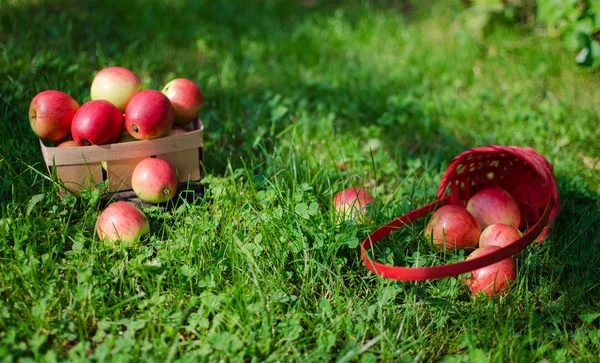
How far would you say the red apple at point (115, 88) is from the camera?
2711 millimetres

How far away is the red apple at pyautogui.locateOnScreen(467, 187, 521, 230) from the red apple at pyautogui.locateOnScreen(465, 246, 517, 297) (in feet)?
1.20

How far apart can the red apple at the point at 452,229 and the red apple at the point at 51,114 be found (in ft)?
5.78

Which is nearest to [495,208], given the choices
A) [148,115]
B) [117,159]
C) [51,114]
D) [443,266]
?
[443,266]

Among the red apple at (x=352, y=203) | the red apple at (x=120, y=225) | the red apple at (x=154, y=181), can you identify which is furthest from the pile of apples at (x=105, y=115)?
the red apple at (x=352, y=203)

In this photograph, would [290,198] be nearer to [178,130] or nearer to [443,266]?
[178,130]

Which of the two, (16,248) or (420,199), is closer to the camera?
(16,248)

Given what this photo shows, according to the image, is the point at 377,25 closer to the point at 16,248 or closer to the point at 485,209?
the point at 485,209

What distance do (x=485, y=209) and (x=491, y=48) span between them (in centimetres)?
233

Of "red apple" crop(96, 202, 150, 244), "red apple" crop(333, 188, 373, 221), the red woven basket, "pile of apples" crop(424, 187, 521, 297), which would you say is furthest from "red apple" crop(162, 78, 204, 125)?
"pile of apples" crop(424, 187, 521, 297)

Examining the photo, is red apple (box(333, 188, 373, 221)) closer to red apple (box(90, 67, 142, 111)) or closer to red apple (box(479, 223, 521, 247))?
red apple (box(479, 223, 521, 247))

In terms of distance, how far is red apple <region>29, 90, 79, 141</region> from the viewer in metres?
2.53

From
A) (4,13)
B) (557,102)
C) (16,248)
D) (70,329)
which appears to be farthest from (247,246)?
(4,13)

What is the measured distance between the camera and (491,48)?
4566mm

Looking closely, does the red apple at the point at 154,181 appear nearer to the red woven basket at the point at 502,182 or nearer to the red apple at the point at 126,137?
the red apple at the point at 126,137
